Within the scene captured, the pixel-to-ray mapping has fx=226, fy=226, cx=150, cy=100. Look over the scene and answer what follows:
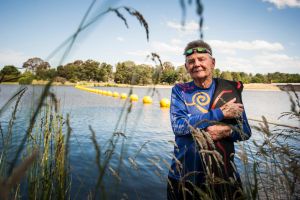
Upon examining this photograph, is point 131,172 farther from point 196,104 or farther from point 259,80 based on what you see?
point 259,80

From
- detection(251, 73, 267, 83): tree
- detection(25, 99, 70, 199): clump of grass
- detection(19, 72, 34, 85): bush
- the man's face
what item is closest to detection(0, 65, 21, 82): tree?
detection(19, 72, 34, 85): bush

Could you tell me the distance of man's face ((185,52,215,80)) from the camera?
119 inches

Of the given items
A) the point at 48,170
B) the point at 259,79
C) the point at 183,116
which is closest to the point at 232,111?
the point at 183,116

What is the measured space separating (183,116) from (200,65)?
72cm

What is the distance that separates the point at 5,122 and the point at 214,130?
11976 mm

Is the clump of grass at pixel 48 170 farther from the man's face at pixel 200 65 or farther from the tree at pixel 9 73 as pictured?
the man's face at pixel 200 65

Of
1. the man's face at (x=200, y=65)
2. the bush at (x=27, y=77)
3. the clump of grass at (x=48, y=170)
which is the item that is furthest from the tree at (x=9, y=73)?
the man's face at (x=200, y=65)

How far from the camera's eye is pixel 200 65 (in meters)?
3.03

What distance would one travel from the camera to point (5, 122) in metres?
11.5

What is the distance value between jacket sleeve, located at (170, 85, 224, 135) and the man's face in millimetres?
A: 319

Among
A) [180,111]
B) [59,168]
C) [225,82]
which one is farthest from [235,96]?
[59,168]

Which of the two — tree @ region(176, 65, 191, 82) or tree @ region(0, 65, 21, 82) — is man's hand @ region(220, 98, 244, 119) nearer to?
tree @ region(176, 65, 191, 82)

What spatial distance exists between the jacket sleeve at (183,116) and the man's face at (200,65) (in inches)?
12.5

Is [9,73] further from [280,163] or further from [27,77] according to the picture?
[280,163]
